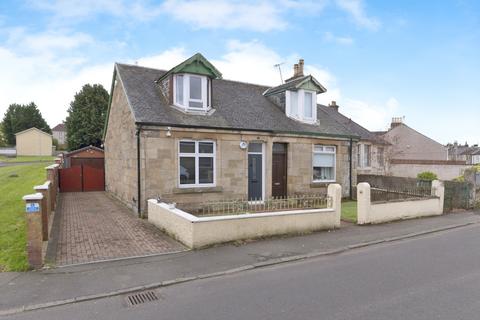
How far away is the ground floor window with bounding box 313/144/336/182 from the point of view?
16.0 metres

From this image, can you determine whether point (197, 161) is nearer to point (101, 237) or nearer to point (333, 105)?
point (101, 237)

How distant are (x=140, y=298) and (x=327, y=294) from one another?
3.06 metres

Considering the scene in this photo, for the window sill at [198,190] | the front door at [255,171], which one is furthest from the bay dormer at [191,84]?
the window sill at [198,190]

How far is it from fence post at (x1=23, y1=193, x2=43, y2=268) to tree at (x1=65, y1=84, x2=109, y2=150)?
3222cm

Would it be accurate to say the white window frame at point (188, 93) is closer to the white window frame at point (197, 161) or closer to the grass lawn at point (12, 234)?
the white window frame at point (197, 161)

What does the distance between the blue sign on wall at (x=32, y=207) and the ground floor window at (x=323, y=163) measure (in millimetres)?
12151

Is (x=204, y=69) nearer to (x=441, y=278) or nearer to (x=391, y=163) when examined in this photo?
(x=441, y=278)

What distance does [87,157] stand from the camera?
22656 mm

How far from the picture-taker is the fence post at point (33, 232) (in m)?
6.37

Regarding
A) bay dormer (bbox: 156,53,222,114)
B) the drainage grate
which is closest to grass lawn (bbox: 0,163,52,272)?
the drainage grate

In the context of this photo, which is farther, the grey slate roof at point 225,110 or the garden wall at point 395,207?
the grey slate roof at point 225,110

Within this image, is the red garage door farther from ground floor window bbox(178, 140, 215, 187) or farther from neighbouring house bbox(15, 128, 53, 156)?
neighbouring house bbox(15, 128, 53, 156)

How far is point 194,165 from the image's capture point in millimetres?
12688

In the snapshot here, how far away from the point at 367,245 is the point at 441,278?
2.68 metres
